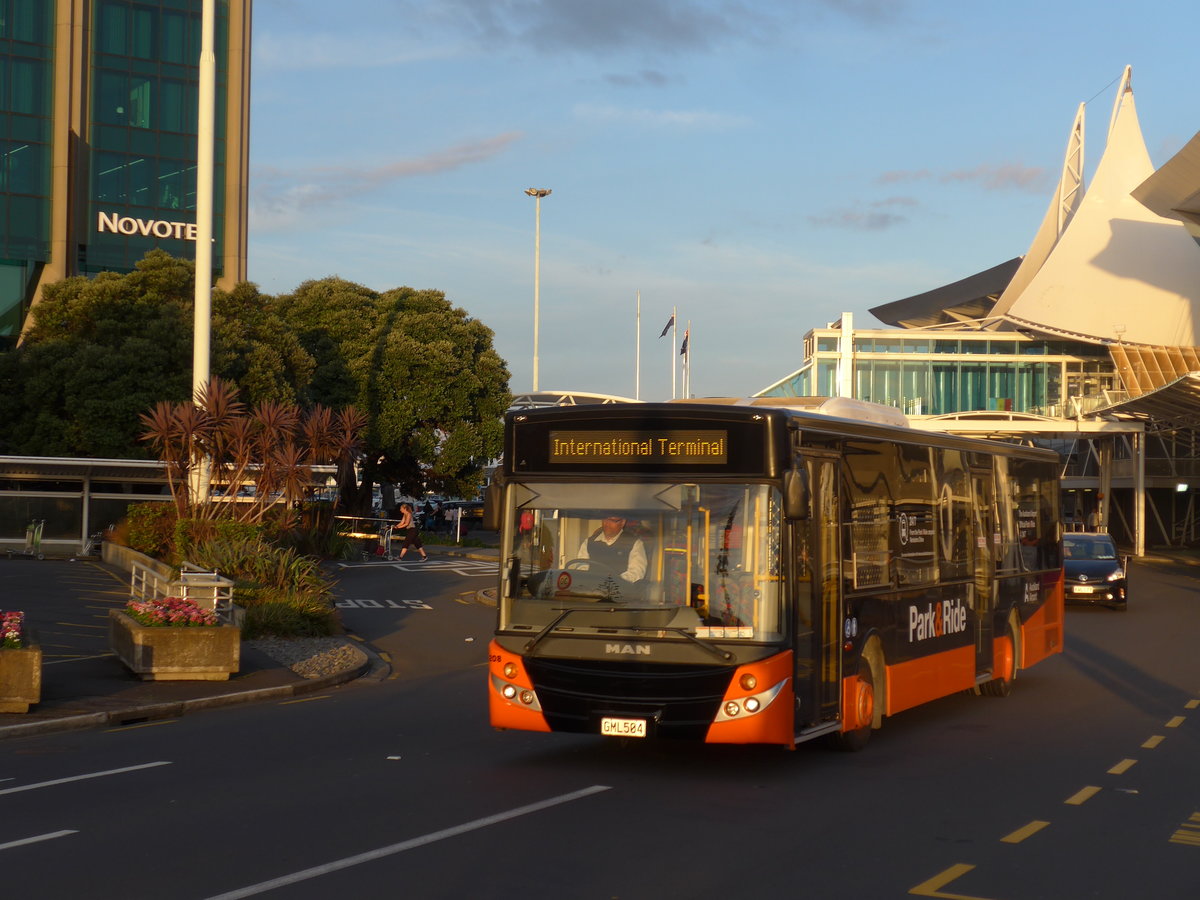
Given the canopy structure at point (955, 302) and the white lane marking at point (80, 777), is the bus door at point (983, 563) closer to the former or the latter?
the white lane marking at point (80, 777)

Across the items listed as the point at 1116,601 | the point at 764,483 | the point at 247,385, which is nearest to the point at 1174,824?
the point at 764,483

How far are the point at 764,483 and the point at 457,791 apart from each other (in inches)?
123

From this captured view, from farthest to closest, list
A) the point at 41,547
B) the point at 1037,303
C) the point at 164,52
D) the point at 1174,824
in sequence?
the point at 1037,303 → the point at 164,52 → the point at 41,547 → the point at 1174,824

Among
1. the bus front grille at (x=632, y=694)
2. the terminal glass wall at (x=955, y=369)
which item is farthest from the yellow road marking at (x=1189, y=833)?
the terminal glass wall at (x=955, y=369)

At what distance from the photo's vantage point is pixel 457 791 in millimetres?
9711

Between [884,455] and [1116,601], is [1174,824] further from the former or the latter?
[1116,601]

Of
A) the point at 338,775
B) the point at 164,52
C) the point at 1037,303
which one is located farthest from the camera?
the point at 1037,303

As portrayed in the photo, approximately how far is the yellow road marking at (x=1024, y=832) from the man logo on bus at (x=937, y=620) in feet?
12.7

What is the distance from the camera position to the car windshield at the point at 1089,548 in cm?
2927

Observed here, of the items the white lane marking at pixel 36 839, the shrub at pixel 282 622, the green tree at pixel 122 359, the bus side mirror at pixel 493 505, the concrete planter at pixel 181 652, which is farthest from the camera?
the green tree at pixel 122 359

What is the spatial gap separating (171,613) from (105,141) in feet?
146

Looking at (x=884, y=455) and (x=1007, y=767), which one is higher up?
(x=884, y=455)

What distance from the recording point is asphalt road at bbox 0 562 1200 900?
23.7ft

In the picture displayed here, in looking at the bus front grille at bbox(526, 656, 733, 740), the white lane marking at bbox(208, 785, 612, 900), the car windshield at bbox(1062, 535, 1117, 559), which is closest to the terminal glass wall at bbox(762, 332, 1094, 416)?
the car windshield at bbox(1062, 535, 1117, 559)
